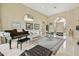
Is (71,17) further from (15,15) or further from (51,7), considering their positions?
(15,15)

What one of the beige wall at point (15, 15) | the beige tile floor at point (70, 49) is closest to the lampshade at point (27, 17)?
the beige wall at point (15, 15)

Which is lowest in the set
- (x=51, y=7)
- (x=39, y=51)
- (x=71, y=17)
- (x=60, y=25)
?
(x=39, y=51)

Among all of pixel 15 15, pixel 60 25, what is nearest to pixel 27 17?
pixel 15 15

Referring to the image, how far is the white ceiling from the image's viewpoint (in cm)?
229

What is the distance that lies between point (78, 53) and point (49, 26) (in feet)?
3.11

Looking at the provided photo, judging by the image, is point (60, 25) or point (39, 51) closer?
point (39, 51)

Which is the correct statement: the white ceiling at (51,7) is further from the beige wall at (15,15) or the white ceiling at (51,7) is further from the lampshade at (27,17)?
the lampshade at (27,17)

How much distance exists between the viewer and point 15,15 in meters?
2.36

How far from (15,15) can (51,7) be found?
91cm

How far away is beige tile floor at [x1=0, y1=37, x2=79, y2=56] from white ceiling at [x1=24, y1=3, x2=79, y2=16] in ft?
2.51

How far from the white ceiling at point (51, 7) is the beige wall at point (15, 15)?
4.3 inches

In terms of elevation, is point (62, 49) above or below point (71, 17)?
below

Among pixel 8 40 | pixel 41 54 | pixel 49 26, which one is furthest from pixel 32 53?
pixel 49 26

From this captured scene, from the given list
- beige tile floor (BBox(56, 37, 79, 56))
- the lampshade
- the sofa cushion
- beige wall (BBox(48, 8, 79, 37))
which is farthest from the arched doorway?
the lampshade
